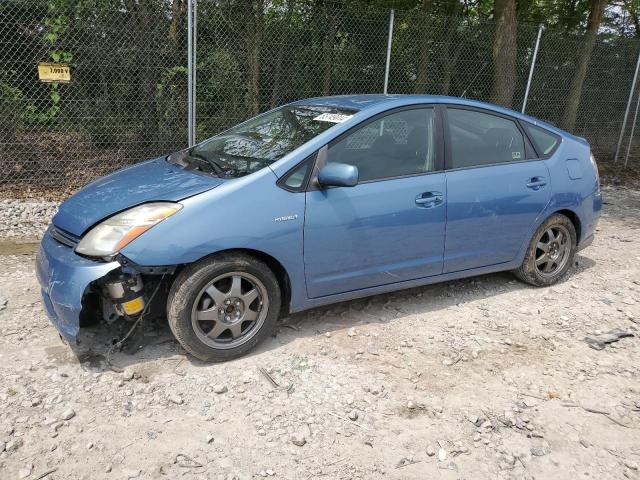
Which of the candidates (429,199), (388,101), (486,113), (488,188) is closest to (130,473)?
(429,199)

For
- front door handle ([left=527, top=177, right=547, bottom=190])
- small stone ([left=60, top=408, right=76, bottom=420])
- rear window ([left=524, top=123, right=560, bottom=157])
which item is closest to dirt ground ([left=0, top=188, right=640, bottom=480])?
small stone ([left=60, top=408, right=76, bottom=420])

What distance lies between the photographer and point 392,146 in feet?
13.0

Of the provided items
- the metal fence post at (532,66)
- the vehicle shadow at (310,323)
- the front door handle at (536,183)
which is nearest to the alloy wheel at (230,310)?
the vehicle shadow at (310,323)

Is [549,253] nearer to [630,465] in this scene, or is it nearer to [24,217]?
[630,465]

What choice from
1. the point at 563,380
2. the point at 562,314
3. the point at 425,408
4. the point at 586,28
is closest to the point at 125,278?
the point at 425,408

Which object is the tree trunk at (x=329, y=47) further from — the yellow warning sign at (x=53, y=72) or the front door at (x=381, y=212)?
the front door at (x=381, y=212)

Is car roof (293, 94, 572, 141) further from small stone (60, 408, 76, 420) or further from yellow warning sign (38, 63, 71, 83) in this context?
yellow warning sign (38, 63, 71, 83)

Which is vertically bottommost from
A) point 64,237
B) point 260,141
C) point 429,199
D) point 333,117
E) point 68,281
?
point 68,281

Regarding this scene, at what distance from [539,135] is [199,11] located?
4.62m

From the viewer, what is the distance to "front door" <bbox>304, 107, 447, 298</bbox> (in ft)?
11.8

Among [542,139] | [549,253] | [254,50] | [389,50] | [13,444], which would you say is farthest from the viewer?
[389,50]

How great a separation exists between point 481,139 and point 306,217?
1.76m

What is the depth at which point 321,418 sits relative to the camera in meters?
2.99

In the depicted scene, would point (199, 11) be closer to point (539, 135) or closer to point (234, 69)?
point (234, 69)
